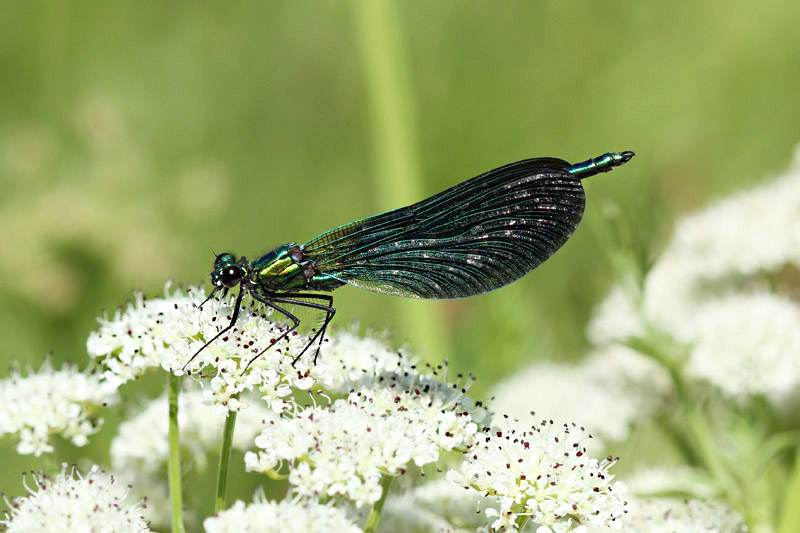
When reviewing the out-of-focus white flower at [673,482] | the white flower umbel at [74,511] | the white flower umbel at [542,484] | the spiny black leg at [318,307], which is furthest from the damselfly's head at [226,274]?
the out-of-focus white flower at [673,482]

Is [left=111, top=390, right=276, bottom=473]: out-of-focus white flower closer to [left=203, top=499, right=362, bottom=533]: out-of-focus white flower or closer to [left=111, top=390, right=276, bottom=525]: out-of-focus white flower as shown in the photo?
[left=111, top=390, right=276, bottom=525]: out-of-focus white flower

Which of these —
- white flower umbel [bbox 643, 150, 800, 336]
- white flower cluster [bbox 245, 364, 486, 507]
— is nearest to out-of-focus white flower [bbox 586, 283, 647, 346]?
white flower umbel [bbox 643, 150, 800, 336]

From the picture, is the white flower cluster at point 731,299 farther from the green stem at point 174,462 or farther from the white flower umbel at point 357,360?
the green stem at point 174,462

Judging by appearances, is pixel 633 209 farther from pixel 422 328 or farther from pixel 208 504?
pixel 208 504

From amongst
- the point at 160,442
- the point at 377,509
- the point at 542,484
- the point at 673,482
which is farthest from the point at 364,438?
the point at 673,482

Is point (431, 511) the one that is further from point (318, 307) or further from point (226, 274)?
point (226, 274)

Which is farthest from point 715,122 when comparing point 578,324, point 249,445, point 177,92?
point 249,445
